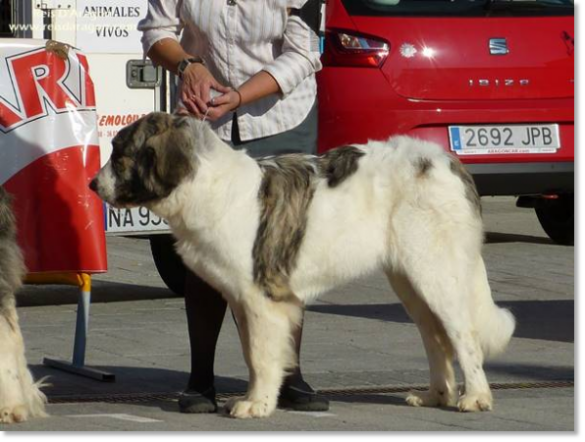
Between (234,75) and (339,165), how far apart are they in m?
0.66

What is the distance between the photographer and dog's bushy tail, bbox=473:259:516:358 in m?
6.43

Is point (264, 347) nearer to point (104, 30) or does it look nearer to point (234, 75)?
point (234, 75)

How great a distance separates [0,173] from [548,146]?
14.5ft

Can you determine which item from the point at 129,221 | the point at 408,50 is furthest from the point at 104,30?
the point at 408,50

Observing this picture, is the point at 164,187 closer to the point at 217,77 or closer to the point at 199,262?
the point at 199,262

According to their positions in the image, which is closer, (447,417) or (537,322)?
(447,417)

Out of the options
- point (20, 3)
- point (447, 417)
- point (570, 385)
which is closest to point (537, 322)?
point (570, 385)

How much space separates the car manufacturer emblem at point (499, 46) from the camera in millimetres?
9805

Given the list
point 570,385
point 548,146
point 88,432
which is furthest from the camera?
point 548,146

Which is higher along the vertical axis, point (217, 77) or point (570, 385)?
point (217, 77)

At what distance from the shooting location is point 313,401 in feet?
21.1

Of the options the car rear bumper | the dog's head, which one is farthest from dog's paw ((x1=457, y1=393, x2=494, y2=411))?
the car rear bumper

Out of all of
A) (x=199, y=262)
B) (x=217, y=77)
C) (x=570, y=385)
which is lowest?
(x=570, y=385)

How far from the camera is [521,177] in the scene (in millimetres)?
10250
